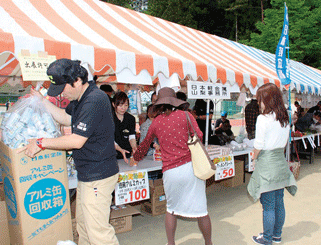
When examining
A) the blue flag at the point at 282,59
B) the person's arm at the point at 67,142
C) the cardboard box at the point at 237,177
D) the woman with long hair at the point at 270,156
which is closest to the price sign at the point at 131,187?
the woman with long hair at the point at 270,156

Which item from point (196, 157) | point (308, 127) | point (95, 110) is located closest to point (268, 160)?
point (196, 157)

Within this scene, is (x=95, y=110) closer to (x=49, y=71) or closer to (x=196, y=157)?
(x=49, y=71)

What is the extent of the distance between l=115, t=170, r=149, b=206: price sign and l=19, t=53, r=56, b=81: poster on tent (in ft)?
4.73

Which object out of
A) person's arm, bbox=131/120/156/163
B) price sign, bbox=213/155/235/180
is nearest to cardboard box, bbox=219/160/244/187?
price sign, bbox=213/155/235/180

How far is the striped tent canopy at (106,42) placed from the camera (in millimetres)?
2723

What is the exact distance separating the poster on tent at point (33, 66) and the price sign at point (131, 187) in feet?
4.73

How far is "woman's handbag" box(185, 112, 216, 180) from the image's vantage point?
8.48ft

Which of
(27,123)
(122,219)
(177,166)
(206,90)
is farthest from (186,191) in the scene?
(206,90)

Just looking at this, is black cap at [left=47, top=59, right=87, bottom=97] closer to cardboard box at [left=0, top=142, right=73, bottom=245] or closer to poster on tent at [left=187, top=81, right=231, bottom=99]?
cardboard box at [left=0, top=142, right=73, bottom=245]

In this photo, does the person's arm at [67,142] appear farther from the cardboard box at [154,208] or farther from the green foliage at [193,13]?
the green foliage at [193,13]

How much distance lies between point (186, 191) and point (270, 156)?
103 cm

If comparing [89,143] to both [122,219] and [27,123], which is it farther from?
[122,219]

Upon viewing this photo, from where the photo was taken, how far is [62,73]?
76.2 inches

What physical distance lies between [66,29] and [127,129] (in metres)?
1.51
